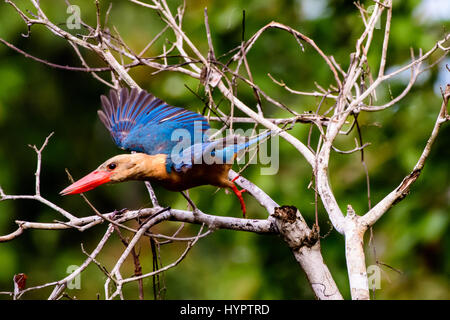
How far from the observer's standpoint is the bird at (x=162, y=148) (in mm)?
2650

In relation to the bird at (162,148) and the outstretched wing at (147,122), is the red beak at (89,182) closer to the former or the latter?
the bird at (162,148)

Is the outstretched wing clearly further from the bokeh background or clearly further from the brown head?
the bokeh background

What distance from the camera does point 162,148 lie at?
2.99 m

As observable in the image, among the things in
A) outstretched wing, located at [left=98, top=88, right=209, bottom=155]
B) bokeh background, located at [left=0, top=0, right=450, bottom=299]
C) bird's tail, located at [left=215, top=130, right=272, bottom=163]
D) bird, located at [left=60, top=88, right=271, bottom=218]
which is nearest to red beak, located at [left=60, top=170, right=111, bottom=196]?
bird, located at [left=60, top=88, right=271, bottom=218]

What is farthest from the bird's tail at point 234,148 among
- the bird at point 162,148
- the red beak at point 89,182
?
the red beak at point 89,182

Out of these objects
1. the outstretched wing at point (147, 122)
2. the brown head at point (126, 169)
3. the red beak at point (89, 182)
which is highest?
the outstretched wing at point (147, 122)

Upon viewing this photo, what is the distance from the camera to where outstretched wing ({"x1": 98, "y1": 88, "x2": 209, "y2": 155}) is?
9.98ft

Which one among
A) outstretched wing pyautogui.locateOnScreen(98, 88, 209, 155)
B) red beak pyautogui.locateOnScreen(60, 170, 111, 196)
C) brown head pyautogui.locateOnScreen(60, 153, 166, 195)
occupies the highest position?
outstretched wing pyautogui.locateOnScreen(98, 88, 209, 155)

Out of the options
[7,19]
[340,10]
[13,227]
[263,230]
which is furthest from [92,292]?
[263,230]

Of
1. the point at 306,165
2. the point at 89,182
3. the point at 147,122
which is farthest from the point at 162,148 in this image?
the point at 306,165

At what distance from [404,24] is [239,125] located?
132 centimetres

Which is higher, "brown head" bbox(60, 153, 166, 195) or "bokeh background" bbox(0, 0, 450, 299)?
"bokeh background" bbox(0, 0, 450, 299)

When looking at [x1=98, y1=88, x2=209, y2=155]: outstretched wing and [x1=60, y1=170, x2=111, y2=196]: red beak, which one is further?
[x1=98, y1=88, x2=209, y2=155]: outstretched wing

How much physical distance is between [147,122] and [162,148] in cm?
34
